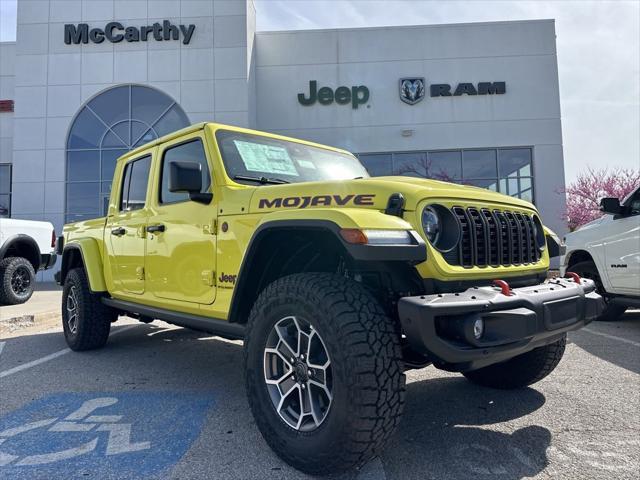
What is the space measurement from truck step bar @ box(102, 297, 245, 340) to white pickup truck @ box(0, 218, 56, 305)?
5.35 m

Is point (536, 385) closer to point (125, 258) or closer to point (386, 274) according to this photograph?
point (386, 274)

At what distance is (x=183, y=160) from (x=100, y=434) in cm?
203

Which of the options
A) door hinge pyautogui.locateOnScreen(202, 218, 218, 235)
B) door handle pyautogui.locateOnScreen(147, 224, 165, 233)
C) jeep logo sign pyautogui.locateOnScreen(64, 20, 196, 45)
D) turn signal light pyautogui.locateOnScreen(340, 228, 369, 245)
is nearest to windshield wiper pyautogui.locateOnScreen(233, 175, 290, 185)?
door hinge pyautogui.locateOnScreen(202, 218, 218, 235)

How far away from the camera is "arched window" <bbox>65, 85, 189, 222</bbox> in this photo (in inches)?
639

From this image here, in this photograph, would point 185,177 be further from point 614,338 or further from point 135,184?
point 614,338

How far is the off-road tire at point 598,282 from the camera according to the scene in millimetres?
6141

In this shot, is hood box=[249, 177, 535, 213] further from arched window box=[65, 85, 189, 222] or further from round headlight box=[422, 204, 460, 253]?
arched window box=[65, 85, 189, 222]

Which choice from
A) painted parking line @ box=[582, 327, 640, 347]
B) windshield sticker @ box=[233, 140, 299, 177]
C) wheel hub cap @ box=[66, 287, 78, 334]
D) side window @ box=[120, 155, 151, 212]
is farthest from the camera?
painted parking line @ box=[582, 327, 640, 347]

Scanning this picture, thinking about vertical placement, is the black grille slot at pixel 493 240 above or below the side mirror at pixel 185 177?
below

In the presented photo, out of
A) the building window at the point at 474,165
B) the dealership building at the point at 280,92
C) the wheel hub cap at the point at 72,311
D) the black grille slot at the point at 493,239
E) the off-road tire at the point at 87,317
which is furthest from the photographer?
the building window at the point at 474,165

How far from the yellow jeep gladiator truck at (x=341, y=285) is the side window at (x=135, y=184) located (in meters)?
0.52

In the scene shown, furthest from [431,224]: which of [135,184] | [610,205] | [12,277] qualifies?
[12,277]

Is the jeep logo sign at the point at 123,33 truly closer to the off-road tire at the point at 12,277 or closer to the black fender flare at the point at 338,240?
the off-road tire at the point at 12,277

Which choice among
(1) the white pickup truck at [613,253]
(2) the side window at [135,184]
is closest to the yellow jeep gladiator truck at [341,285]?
(2) the side window at [135,184]
